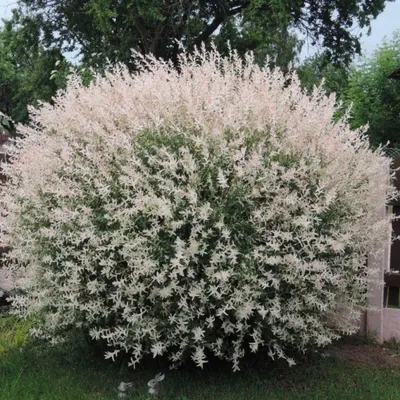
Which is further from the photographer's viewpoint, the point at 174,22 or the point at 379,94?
the point at 379,94

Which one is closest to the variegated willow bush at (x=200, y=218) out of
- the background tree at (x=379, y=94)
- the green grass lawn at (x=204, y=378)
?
the green grass lawn at (x=204, y=378)

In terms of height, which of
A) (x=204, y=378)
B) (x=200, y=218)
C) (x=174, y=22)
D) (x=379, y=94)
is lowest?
(x=204, y=378)

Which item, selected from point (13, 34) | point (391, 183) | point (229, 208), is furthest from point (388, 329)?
point (13, 34)

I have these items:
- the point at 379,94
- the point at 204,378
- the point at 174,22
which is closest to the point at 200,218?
the point at 204,378

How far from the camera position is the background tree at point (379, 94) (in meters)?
26.5

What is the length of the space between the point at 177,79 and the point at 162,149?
727 millimetres

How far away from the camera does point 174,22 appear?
17.7m

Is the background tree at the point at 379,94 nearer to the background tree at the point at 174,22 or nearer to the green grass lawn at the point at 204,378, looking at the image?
the background tree at the point at 174,22

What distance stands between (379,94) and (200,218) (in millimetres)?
26003

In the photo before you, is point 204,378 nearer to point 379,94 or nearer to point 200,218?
point 200,218

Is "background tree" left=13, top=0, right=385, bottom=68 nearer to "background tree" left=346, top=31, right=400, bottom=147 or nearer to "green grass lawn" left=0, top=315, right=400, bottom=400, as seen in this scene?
"background tree" left=346, top=31, right=400, bottom=147

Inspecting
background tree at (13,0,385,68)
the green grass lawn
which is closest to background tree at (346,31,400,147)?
background tree at (13,0,385,68)

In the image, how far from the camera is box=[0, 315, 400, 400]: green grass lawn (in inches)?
144

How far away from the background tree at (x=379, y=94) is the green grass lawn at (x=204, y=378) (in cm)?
2199
